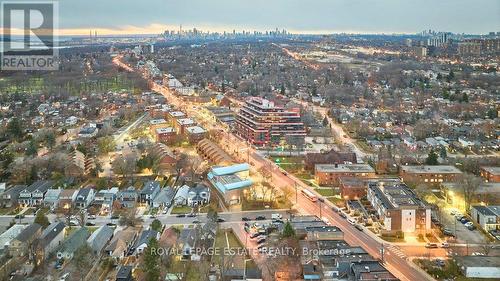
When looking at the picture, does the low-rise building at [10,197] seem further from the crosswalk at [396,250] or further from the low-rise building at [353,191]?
the crosswalk at [396,250]

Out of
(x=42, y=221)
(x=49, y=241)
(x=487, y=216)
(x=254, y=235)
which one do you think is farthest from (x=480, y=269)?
(x=42, y=221)

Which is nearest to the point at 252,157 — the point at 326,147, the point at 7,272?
the point at 326,147

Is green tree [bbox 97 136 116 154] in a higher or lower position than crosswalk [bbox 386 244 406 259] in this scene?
higher

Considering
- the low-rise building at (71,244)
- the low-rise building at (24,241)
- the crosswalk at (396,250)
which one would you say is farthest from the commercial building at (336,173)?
the low-rise building at (24,241)

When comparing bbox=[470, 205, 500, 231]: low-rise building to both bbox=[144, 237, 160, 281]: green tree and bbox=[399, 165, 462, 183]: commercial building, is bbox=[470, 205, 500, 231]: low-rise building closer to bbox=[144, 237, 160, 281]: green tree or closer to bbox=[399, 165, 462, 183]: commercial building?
bbox=[399, 165, 462, 183]: commercial building

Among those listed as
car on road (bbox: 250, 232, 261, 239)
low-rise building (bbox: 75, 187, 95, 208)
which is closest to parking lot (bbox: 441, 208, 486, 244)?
car on road (bbox: 250, 232, 261, 239)

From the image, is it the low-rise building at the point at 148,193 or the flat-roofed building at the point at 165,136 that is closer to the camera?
the low-rise building at the point at 148,193
